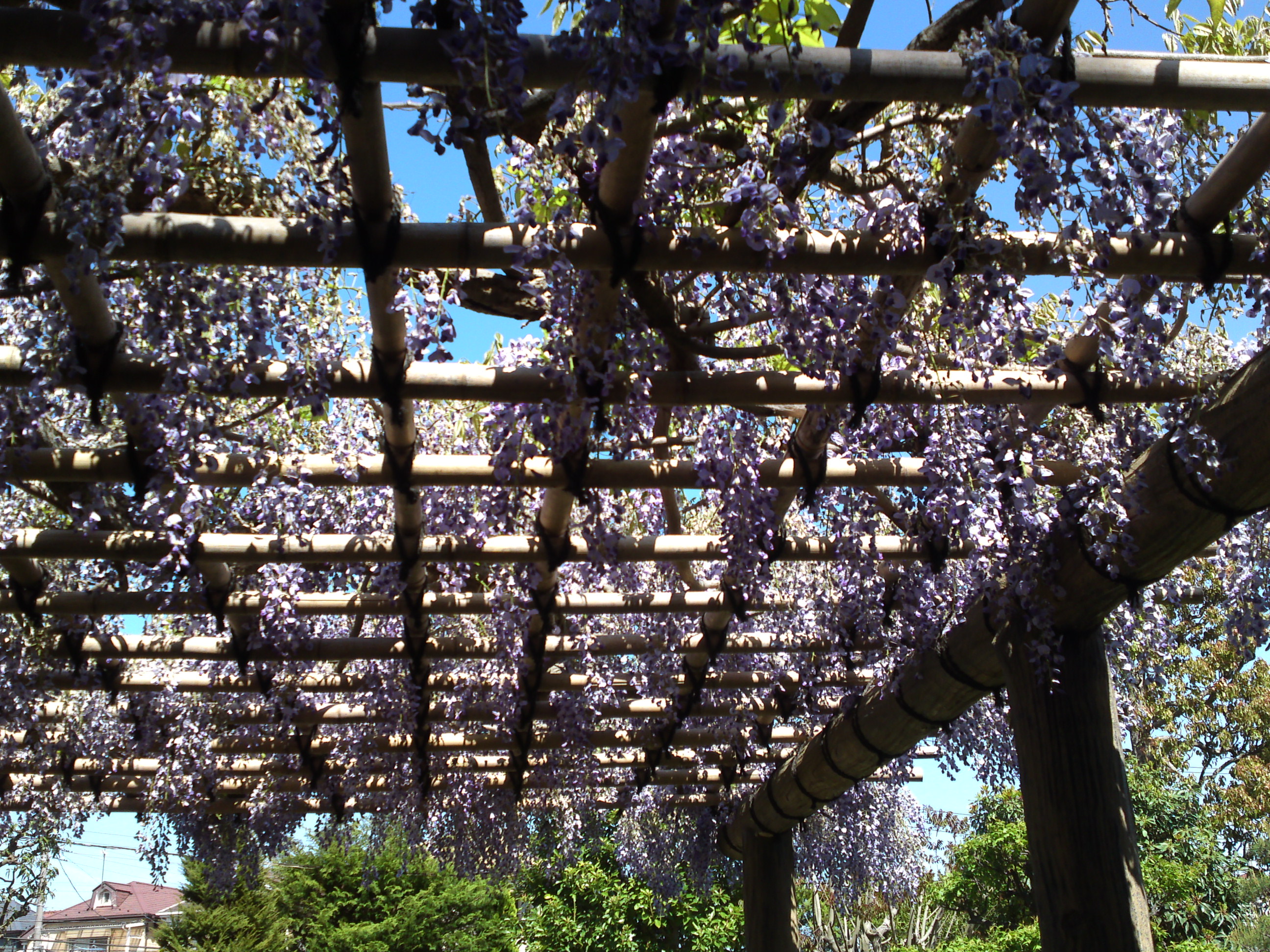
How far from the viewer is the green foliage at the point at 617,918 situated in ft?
45.4

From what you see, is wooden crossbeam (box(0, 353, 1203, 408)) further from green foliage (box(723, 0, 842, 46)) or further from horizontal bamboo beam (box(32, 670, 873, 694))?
horizontal bamboo beam (box(32, 670, 873, 694))

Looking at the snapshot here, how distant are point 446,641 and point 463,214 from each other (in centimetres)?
272

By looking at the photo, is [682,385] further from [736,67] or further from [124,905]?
[124,905]

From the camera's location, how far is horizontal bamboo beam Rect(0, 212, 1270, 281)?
2.19m

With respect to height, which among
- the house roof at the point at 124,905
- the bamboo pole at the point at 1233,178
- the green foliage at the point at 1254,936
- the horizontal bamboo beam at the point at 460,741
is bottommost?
the green foliage at the point at 1254,936

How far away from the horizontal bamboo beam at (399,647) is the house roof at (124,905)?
85.3 ft

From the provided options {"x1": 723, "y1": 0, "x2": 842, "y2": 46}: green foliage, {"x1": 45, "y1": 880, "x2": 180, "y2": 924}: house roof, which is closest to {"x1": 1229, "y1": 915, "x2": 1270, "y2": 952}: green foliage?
{"x1": 723, "y1": 0, "x2": 842, "y2": 46}: green foliage

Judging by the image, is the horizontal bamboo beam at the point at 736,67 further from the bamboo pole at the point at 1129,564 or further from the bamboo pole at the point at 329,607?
the bamboo pole at the point at 329,607

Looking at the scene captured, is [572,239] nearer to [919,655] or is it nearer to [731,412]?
[731,412]

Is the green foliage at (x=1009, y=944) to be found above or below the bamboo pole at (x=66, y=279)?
below

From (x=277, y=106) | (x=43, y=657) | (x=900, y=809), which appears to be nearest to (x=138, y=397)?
(x=277, y=106)

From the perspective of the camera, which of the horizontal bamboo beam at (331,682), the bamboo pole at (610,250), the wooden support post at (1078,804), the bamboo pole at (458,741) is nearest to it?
the bamboo pole at (610,250)

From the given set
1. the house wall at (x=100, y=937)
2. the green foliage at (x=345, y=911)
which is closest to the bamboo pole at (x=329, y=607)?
the green foliage at (x=345, y=911)

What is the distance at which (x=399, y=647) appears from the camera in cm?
519
